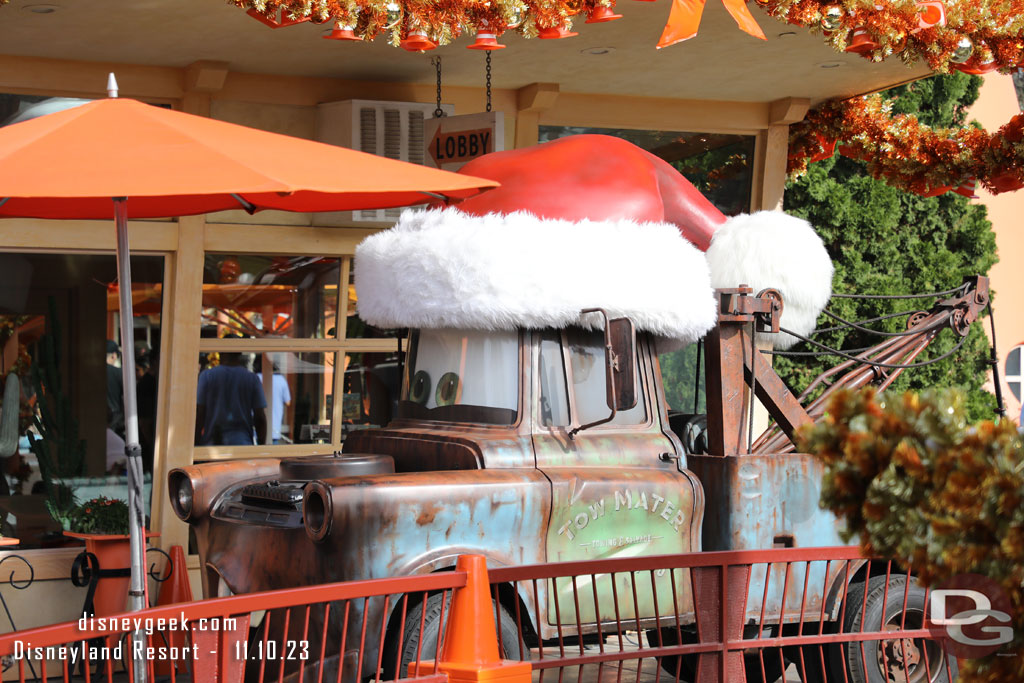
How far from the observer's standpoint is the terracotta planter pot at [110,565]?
22.5ft

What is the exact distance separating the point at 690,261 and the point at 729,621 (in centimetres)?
171

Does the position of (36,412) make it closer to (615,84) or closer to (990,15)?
(615,84)

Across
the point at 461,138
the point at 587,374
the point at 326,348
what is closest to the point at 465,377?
the point at 587,374

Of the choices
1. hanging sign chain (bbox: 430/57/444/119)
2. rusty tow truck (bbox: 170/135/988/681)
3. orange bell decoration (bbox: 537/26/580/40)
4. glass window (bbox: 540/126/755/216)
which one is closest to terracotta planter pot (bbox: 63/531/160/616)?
rusty tow truck (bbox: 170/135/988/681)

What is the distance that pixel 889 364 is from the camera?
21.0 feet

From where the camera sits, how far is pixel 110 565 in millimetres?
6961

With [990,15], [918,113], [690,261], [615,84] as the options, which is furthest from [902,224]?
[690,261]

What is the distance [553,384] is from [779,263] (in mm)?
1372

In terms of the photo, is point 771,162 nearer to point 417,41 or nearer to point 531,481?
point 417,41

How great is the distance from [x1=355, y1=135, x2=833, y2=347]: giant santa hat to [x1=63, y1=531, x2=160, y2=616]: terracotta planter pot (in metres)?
2.38

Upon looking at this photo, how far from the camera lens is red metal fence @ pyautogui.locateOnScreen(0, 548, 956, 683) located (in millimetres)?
3285

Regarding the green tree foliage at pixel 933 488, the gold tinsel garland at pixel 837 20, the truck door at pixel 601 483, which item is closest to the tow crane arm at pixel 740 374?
the truck door at pixel 601 483

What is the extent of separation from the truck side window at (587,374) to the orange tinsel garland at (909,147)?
4000 millimetres

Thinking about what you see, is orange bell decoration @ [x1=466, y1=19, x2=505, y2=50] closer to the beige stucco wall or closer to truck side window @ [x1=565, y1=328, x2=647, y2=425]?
truck side window @ [x1=565, y1=328, x2=647, y2=425]
